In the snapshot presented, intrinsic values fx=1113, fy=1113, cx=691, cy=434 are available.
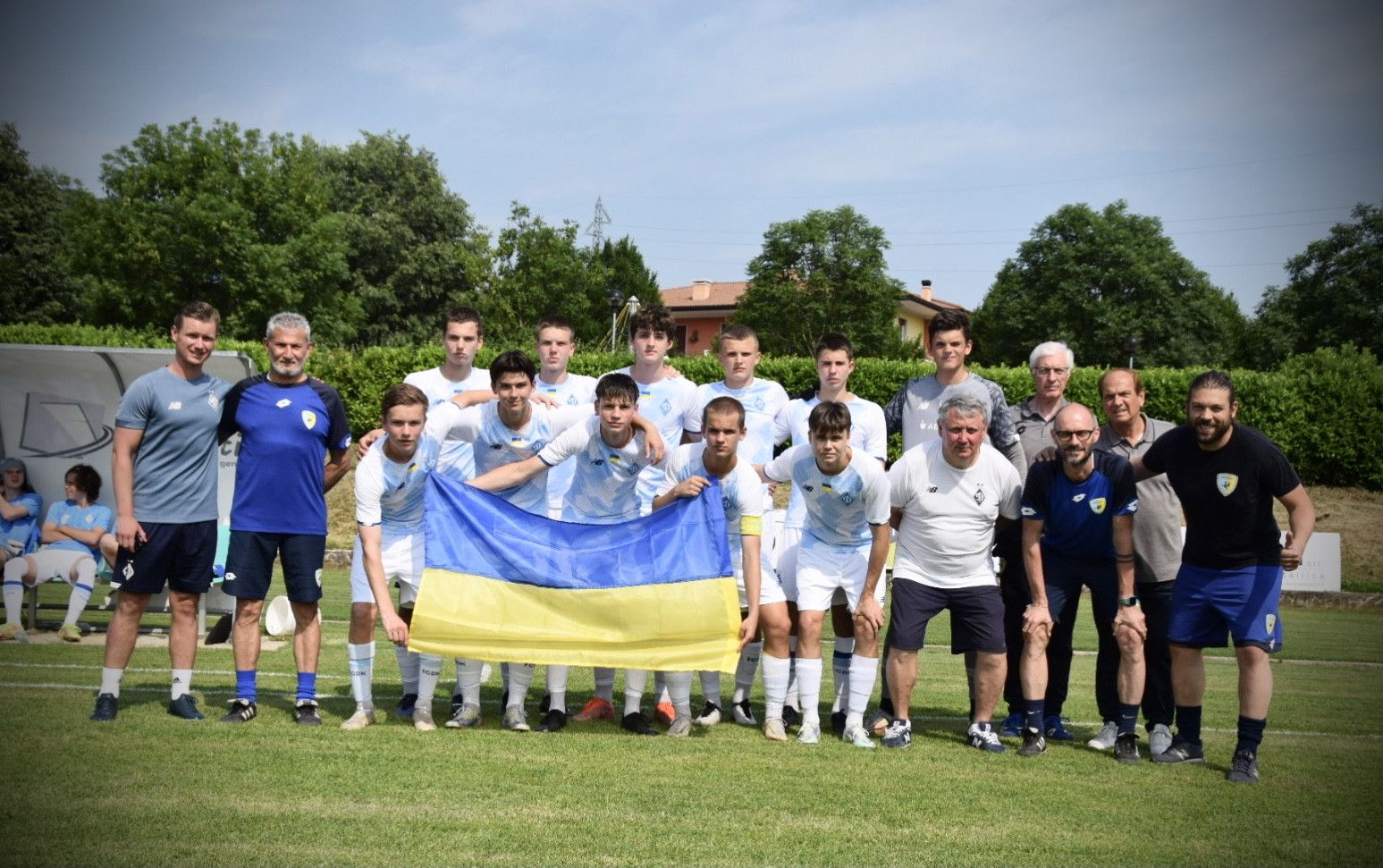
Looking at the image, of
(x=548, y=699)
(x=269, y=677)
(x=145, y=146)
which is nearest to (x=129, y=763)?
(x=548, y=699)

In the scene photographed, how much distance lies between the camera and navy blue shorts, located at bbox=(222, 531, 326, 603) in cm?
723

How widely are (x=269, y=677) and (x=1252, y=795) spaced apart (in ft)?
23.4

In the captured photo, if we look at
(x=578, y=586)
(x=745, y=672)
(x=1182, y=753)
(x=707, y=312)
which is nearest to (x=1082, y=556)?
(x=1182, y=753)

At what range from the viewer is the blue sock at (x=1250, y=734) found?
660cm

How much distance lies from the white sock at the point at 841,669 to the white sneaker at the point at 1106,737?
1689 millimetres

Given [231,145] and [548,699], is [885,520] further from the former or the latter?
[231,145]

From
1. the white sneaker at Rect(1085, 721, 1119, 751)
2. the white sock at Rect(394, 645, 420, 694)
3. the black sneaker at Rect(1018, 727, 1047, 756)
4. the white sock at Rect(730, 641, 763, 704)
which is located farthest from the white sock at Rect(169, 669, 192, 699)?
the white sneaker at Rect(1085, 721, 1119, 751)

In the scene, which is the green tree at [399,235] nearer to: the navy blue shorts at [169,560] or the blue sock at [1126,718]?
the navy blue shorts at [169,560]

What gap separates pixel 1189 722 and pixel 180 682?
255 inches

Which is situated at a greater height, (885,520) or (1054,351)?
(1054,351)

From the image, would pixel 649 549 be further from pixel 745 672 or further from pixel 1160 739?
pixel 1160 739

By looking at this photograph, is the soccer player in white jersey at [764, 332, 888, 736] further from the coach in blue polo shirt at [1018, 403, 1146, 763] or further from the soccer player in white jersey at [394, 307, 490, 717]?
the soccer player in white jersey at [394, 307, 490, 717]

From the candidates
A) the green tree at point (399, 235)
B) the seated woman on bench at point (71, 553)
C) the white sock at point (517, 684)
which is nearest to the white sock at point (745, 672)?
the white sock at point (517, 684)

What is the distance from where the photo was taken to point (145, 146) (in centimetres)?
4781
